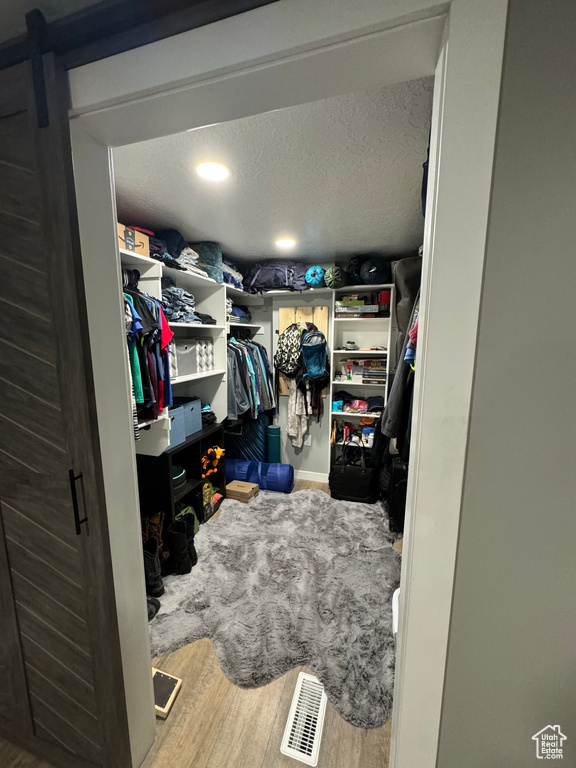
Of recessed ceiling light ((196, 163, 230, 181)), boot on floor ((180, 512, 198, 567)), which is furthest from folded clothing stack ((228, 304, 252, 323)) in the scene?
boot on floor ((180, 512, 198, 567))

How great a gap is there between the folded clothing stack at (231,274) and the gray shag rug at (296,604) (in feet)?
7.17

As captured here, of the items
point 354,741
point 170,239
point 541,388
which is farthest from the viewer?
point 170,239

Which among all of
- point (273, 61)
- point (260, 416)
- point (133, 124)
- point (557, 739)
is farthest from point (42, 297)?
point (260, 416)

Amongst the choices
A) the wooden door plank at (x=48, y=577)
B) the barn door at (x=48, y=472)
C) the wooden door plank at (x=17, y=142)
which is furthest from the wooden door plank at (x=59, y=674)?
the wooden door plank at (x=17, y=142)

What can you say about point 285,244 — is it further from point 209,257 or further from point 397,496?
point 397,496

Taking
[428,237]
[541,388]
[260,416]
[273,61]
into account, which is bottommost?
[260,416]

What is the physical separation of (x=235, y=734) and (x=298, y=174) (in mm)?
2523

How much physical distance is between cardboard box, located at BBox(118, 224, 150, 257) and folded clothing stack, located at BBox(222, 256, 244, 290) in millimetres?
879

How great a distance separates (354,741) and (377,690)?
8.3 inches

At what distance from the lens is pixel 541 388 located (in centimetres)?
53

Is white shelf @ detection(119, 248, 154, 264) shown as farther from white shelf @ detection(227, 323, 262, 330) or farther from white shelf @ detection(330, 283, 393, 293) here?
white shelf @ detection(330, 283, 393, 293)

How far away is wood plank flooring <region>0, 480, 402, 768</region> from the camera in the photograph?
1070mm

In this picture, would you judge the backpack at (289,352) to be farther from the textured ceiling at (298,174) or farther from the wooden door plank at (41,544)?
the wooden door plank at (41,544)

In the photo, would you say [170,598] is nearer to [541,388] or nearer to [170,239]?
[541,388]
